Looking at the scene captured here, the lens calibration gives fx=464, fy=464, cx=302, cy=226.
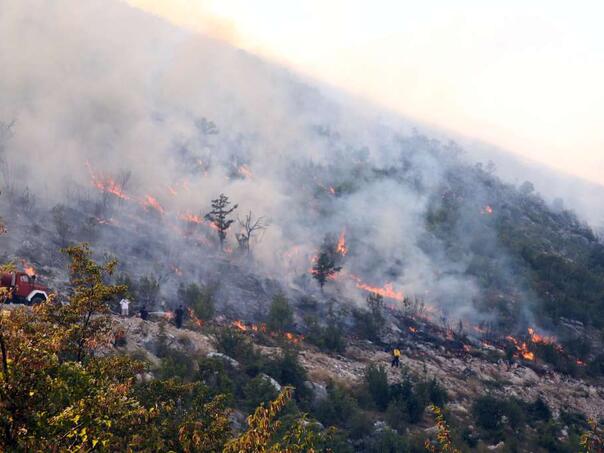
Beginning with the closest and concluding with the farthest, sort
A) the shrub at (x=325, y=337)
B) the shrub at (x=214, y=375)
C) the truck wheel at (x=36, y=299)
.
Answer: the shrub at (x=214, y=375)
the truck wheel at (x=36, y=299)
the shrub at (x=325, y=337)

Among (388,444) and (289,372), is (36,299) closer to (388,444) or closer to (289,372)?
(289,372)

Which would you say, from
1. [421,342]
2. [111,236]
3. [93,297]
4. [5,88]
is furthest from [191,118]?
[93,297]

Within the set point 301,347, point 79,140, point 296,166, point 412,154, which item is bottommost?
point 301,347

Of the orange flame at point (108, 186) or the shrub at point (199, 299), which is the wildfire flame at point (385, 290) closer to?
the shrub at point (199, 299)

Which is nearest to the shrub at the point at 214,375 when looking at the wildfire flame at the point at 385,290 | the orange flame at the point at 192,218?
the wildfire flame at the point at 385,290

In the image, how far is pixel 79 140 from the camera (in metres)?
45.1

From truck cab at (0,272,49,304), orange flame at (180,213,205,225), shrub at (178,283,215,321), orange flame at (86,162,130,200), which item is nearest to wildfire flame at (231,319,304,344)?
shrub at (178,283,215,321)

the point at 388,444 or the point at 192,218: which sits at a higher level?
the point at 388,444

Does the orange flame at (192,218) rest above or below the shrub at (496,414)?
below

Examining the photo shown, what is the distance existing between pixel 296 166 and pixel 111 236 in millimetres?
28780

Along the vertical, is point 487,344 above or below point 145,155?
below

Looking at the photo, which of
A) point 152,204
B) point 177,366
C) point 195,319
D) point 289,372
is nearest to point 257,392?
point 289,372

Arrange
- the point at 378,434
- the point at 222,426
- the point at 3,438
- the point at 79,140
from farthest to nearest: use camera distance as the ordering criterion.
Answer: the point at 79,140 < the point at 378,434 < the point at 222,426 < the point at 3,438

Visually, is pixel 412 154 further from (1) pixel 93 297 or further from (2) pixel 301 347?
(1) pixel 93 297
